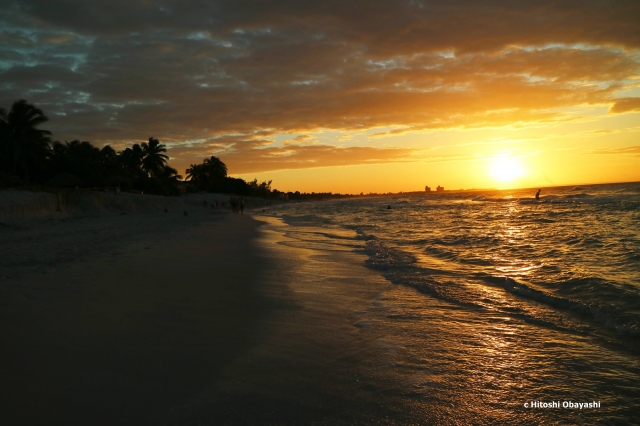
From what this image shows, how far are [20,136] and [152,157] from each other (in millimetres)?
31387

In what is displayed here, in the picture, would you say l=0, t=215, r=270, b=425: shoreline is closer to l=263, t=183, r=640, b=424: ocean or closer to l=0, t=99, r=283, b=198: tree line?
l=263, t=183, r=640, b=424: ocean

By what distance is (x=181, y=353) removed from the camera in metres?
4.45

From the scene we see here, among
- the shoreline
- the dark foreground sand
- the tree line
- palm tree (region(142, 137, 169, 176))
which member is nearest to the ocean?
the dark foreground sand

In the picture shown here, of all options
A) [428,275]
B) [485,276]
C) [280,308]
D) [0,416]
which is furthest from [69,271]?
[485,276]

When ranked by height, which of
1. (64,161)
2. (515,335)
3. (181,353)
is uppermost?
(64,161)

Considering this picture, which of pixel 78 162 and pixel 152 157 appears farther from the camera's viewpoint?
pixel 152 157

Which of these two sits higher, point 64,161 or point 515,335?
point 64,161

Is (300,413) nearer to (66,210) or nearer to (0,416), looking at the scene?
(0,416)

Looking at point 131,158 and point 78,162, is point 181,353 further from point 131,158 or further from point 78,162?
point 131,158

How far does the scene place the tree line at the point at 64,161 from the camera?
1553 inches

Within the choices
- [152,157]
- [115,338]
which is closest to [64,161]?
[152,157]

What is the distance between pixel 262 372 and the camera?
4.11 metres

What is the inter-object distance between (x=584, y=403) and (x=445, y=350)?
1.53 meters

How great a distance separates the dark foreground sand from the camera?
3312 millimetres
